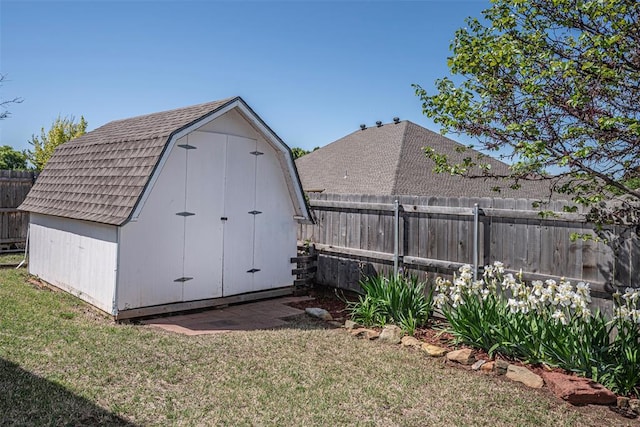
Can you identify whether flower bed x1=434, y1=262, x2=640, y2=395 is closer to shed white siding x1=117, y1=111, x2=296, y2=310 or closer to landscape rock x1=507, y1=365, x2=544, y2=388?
landscape rock x1=507, y1=365, x2=544, y2=388

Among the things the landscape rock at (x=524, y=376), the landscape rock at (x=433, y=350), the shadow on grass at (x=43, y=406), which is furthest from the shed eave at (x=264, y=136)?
the landscape rock at (x=524, y=376)

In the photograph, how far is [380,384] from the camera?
450 cm

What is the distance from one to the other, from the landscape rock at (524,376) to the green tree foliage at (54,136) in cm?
2273

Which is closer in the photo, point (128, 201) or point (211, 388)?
point (211, 388)

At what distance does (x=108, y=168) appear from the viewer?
7754 mm

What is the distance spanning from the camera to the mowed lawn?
3.71m

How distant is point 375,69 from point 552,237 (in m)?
9.26

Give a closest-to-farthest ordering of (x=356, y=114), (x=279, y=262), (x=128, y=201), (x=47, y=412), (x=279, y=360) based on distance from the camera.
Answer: (x=47, y=412), (x=279, y=360), (x=128, y=201), (x=279, y=262), (x=356, y=114)

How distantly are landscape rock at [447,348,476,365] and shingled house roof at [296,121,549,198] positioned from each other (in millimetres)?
7887

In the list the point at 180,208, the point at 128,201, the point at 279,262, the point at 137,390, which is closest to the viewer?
the point at 137,390

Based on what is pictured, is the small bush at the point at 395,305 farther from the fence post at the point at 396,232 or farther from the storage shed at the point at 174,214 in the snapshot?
the storage shed at the point at 174,214

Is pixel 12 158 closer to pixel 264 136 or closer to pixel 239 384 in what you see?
pixel 264 136

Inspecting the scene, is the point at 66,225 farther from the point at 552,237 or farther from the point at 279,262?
the point at 552,237

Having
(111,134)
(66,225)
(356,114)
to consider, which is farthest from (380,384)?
(356,114)
